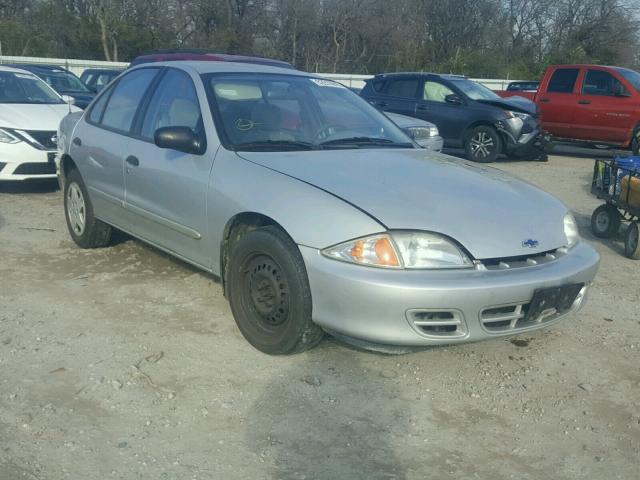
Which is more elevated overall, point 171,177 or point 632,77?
point 632,77

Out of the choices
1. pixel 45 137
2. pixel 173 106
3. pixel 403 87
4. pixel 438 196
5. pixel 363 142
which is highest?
pixel 173 106

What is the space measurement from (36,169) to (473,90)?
8240mm

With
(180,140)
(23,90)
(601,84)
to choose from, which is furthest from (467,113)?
(180,140)

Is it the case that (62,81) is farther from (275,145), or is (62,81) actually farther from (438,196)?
(438,196)

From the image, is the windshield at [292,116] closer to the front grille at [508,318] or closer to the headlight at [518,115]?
the front grille at [508,318]

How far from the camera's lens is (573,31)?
4503 cm

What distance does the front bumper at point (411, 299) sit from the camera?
3.17 metres

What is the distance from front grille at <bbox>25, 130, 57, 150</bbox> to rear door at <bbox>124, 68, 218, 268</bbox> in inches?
147

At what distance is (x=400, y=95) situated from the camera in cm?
1309

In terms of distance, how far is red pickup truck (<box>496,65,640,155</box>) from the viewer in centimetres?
1327

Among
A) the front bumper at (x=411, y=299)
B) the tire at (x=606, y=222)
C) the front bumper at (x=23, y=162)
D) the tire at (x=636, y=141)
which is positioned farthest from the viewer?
the tire at (x=636, y=141)

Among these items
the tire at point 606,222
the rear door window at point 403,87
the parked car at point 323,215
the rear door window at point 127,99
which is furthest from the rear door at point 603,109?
the rear door window at point 127,99

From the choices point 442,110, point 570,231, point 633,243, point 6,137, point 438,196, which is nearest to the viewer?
point 438,196

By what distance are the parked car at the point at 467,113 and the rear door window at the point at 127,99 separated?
25.7 feet
